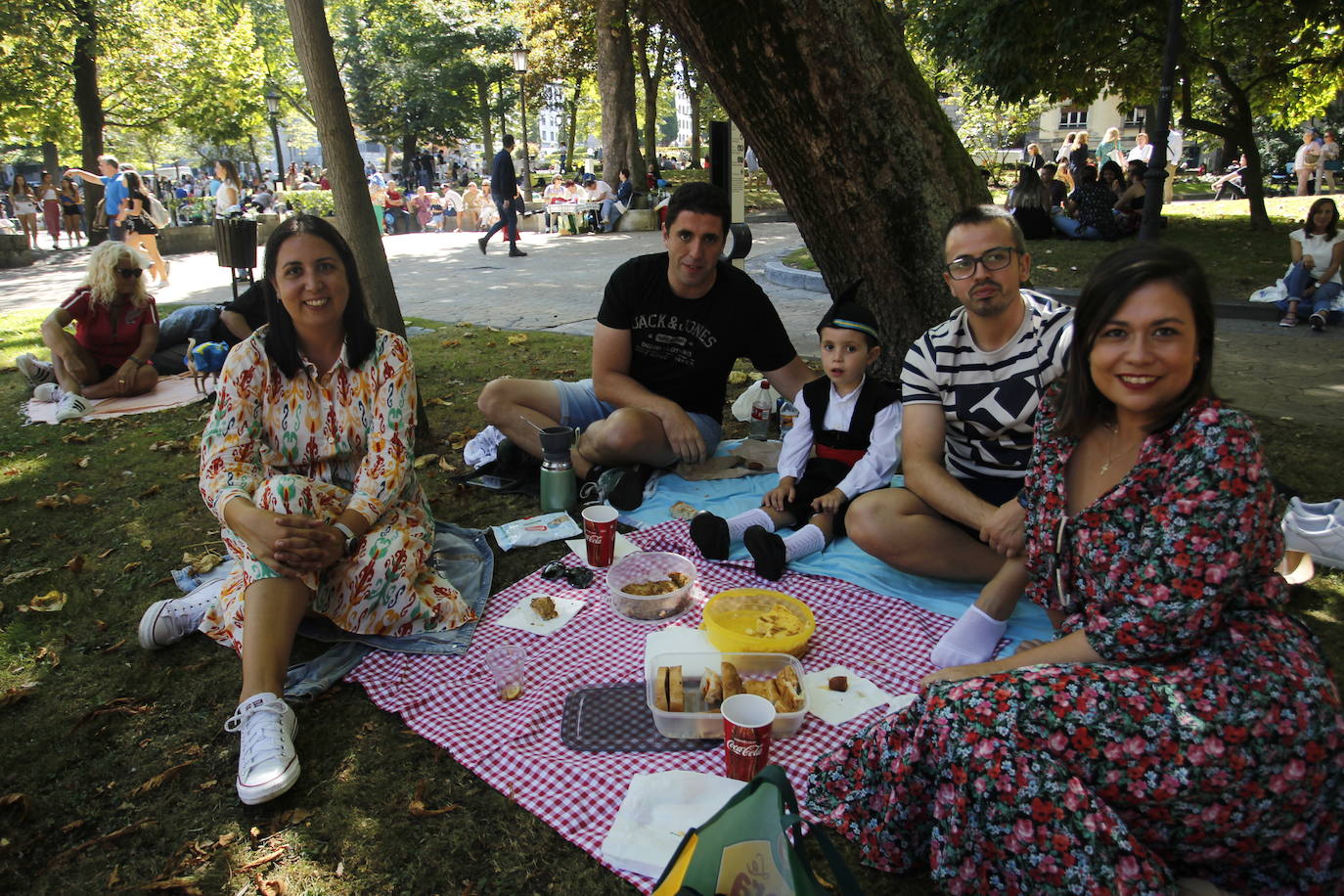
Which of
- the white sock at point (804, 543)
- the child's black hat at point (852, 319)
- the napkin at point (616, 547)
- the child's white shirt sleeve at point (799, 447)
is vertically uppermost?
the child's black hat at point (852, 319)

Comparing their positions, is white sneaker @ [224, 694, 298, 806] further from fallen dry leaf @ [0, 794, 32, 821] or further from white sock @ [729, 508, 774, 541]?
white sock @ [729, 508, 774, 541]

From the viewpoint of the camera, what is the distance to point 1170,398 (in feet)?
6.82

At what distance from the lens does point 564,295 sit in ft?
37.9

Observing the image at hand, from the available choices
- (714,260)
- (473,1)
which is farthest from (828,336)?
(473,1)

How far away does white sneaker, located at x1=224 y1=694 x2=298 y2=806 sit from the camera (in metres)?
2.52

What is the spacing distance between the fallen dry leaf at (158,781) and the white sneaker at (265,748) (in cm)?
18

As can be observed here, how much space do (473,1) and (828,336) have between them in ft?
138

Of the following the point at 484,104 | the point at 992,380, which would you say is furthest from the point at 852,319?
the point at 484,104

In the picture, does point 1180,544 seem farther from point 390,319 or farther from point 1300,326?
point 1300,326

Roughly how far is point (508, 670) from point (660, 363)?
2.14 metres

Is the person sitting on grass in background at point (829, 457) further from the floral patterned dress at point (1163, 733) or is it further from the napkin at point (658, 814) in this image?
the floral patterned dress at point (1163, 733)

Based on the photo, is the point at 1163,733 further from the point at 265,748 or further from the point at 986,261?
the point at 265,748

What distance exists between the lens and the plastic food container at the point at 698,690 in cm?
269

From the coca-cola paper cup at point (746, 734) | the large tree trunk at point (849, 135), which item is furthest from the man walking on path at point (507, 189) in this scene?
the coca-cola paper cup at point (746, 734)
